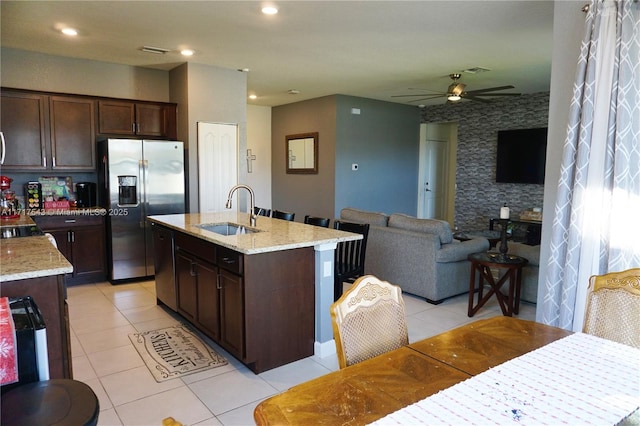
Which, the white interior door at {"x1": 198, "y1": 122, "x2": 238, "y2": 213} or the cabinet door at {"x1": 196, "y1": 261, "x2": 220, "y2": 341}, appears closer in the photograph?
the cabinet door at {"x1": 196, "y1": 261, "x2": 220, "y2": 341}

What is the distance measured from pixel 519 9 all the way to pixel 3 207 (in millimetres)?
4935

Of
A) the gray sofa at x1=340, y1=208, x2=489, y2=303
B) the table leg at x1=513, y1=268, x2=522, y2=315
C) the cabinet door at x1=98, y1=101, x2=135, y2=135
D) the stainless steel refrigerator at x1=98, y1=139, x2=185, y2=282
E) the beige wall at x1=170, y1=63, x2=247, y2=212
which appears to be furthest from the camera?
the beige wall at x1=170, y1=63, x2=247, y2=212

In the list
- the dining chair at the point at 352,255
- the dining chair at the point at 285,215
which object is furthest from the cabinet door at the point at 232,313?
the dining chair at the point at 285,215

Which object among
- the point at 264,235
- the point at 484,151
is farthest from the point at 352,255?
the point at 484,151

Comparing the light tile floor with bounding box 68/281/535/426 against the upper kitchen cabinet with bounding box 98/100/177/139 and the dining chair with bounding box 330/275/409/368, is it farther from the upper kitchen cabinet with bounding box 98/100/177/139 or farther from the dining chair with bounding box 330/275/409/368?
the upper kitchen cabinet with bounding box 98/100/177/139

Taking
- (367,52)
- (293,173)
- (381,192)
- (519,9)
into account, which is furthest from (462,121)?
(519,9)

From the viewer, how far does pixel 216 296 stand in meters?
3.09

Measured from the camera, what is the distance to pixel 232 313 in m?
2.90

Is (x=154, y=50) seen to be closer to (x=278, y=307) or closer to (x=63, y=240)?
(x=63, y=240)

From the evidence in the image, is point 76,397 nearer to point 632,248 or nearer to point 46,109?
point 632,248

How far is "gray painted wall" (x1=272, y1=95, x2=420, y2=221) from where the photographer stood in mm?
7465

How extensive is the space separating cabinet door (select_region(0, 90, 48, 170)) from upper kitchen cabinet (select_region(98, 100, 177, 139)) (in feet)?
2.05

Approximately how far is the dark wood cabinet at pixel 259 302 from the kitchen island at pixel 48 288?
0.98 m

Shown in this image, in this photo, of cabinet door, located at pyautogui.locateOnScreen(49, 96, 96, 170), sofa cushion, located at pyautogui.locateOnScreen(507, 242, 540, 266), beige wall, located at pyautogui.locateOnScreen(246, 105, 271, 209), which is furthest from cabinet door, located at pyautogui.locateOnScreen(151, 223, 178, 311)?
beige wall, located at pyautogui.locateOnScreen(246, 105, 271, 209)
